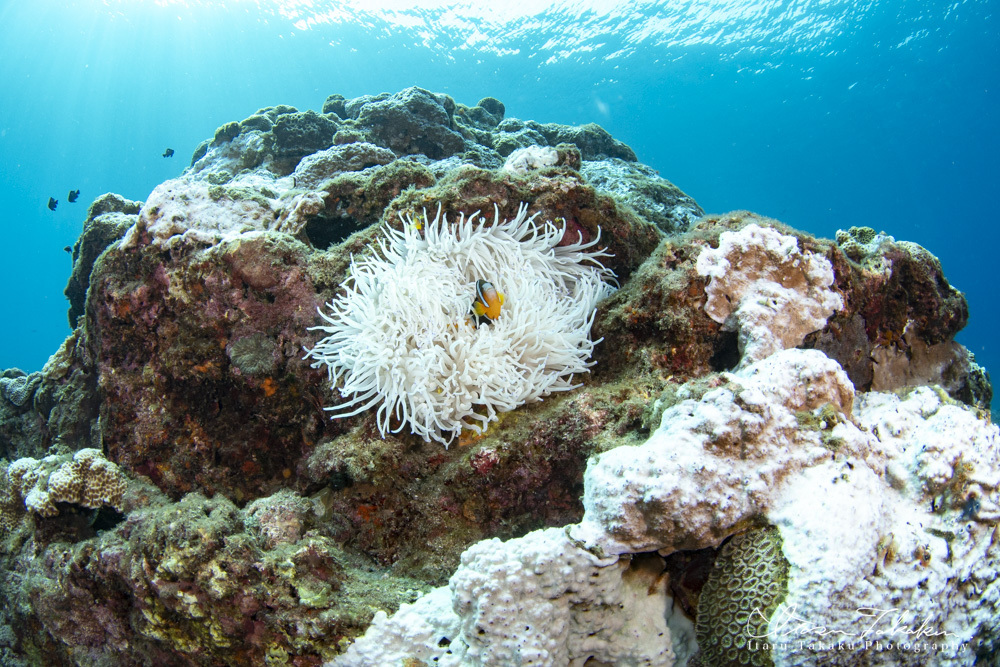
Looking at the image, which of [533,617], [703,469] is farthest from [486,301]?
[533,617]

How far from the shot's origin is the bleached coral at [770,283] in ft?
8.36

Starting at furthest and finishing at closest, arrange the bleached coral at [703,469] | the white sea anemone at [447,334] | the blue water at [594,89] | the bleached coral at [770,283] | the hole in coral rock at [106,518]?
the blue water at [594,89], the hole in coral rock at [106,518], the bleached coral at [770,283], the white sea anemone at [447,334], the bleached coral at [703,469]

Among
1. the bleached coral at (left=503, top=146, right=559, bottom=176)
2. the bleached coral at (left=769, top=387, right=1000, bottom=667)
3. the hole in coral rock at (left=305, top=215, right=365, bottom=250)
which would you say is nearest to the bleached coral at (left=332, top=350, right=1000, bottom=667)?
the bleached coral at (left=769, top=387, right=1000, bottom=667)

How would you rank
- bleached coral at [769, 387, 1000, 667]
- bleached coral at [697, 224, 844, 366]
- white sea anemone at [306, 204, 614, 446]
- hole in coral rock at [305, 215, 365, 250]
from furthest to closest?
hole in coral rock at [305, 215, 365, 250] → bleached coral at [697, 224, 844, 366] → white sea anemone at [306, 204, 614, 446] → bleached coral at [769, 387, 1000, 667]

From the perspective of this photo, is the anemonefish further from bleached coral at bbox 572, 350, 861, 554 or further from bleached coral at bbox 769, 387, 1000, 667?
bleached coral at bbox 769, 387, 1000, 667

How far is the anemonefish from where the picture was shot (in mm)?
2484

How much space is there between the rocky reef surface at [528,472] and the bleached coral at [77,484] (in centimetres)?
1

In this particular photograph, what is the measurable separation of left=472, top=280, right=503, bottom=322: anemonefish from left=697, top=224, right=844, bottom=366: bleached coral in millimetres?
1132

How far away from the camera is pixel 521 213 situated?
3.06 meters

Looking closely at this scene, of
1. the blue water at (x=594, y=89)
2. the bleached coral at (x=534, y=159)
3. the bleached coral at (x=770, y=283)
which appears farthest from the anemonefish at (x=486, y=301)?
the blue water at (x=594, y=89)

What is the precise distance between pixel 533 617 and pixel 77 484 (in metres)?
2.70

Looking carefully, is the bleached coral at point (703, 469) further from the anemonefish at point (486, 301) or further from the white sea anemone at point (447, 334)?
the anemonefish at point (486, 301)

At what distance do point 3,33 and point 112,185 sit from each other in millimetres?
31442

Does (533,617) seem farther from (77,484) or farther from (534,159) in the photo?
(534,159)
